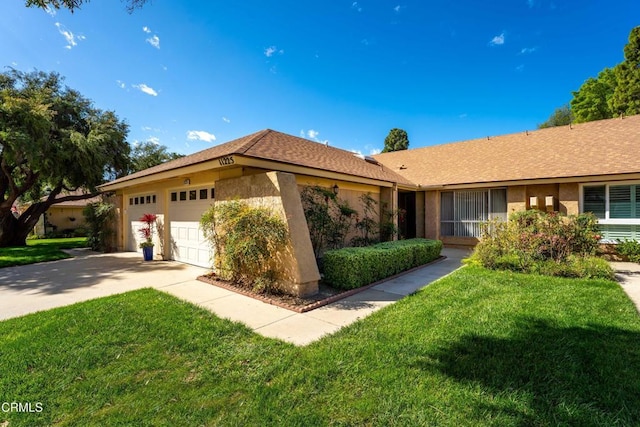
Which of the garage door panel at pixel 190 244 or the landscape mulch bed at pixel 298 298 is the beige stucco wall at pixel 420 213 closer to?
the landscape mulch bed at pixel 298 298

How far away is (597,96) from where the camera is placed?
2523 cm

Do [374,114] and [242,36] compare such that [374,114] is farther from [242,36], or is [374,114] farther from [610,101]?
[610,101]

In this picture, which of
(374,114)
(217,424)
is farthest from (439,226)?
(217,424)

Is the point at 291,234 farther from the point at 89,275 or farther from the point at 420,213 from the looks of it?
the point at 420,213

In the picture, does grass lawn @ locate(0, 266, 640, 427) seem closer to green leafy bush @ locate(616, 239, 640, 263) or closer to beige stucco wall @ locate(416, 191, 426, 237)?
green leafy bush @ locate(616, 239, 640, 263)

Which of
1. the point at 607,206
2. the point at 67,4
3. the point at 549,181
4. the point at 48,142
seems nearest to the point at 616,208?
the point at 607,206

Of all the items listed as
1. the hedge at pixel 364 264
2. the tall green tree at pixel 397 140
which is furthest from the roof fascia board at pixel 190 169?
the tall green tree at pixel 397 140

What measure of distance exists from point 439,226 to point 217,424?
13743 millimetres

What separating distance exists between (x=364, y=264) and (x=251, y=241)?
2881 mm

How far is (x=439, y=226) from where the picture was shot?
1425cm

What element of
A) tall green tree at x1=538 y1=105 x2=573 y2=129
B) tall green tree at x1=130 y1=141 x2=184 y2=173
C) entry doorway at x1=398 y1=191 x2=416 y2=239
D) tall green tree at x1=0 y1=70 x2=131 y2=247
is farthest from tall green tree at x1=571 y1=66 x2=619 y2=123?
tall green tree at x1=130 y1=141 x2=184 y2=173

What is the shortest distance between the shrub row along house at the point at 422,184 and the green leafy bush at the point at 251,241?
34cm

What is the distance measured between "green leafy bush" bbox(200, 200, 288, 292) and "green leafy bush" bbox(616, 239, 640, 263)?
459 inches

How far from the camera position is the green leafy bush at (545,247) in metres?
7.71
